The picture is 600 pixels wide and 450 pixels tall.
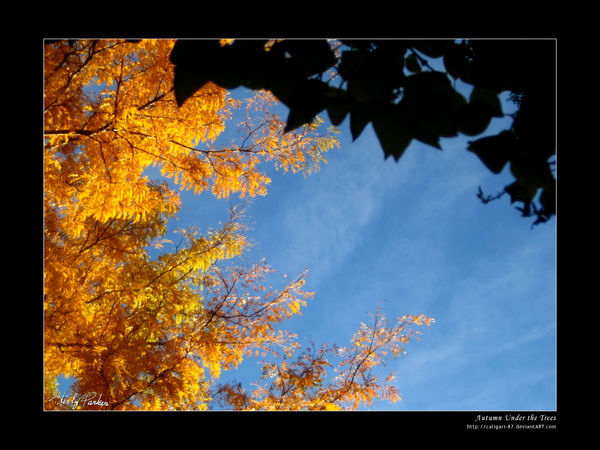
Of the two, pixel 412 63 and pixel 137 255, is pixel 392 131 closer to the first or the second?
pixel 412 63

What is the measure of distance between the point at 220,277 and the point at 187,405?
1020 millimetres

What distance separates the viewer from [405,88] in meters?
0.58

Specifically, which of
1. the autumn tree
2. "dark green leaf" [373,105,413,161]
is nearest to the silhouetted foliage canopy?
"dark green leaf" [373,105,413,161]

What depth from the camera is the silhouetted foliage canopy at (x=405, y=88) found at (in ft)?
1.76

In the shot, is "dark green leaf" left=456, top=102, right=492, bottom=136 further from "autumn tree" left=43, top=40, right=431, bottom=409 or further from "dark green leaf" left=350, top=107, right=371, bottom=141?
"autumn tree" left=43, top=40, right=431, bottom=409

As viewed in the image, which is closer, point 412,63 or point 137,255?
point 412,63

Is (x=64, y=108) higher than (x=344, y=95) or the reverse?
higher

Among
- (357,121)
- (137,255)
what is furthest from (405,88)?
(137,255)

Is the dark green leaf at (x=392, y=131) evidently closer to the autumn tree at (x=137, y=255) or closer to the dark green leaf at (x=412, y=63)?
→ the dark green leaf at (x=412, y=63)

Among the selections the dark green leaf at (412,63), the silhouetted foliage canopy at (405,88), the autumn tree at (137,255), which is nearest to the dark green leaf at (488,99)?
the silhouetted foliage canopy at (405,88)

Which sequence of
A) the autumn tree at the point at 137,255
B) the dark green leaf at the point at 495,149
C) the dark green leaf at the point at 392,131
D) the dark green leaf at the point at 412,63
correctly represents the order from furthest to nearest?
1. the autumn tree at the point at 137,255
2. the dark green leaf at the point at 412,63
3. the dark green leaf at the point at 495,149
4. the dark green leaf at the point at 392,131
